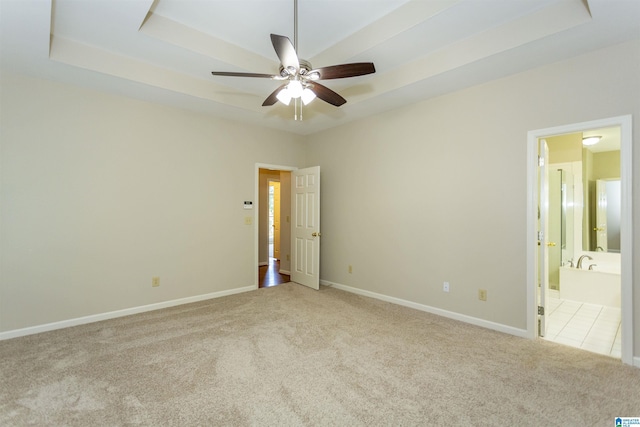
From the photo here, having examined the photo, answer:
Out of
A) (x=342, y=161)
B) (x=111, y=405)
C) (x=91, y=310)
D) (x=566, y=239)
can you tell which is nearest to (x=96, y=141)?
(x=91, y=310)

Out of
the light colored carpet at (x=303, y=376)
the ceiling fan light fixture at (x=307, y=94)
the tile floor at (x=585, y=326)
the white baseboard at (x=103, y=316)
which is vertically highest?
the ceiling fan light fixture at (x=307, y=94)

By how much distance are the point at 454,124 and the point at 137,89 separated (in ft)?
12.2

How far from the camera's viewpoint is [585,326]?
132 inches

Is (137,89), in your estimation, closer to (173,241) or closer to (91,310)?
(173,241)

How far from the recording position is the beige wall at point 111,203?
301cm

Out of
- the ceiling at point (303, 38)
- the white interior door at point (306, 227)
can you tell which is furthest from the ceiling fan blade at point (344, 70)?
the white interior door at point (306, 227)

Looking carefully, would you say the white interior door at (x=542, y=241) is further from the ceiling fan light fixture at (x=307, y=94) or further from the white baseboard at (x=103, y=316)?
the white baseboard at (x=103, y=316)

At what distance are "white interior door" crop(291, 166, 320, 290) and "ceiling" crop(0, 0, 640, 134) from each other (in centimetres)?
179

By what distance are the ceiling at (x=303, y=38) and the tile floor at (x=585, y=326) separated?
2759 mm

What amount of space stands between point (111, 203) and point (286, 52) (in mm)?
2876

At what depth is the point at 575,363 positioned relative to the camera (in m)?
2.47

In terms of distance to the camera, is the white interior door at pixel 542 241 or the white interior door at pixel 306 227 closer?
the white interior door at pixel 542 241

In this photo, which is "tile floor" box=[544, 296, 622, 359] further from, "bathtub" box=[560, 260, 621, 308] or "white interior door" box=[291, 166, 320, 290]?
"white interior door" box=[291, 166, 320, 290]

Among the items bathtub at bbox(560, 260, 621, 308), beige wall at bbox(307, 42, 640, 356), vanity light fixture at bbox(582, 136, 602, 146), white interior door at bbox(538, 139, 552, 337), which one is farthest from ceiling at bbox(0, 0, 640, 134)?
bathtub at bbox(560, 260, 621, 308)
